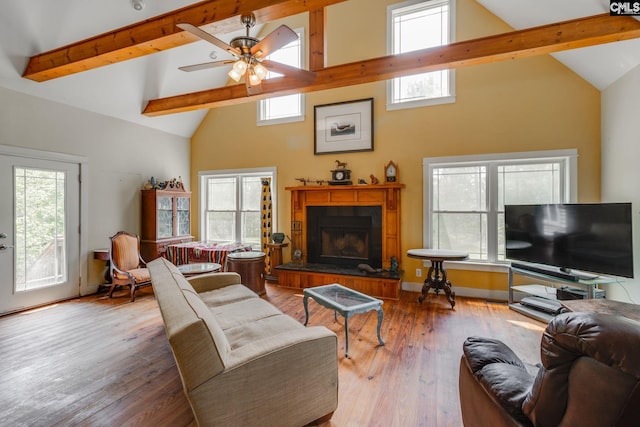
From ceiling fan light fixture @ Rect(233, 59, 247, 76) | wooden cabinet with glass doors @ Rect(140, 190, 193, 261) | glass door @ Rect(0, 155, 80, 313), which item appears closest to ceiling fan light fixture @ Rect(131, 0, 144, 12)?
ceiling fan light fixture @ Rect(233, 59, 247, 76)

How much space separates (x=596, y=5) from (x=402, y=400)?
383 centimetres

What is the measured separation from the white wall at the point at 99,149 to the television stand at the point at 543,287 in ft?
19.9

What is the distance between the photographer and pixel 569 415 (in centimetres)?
87

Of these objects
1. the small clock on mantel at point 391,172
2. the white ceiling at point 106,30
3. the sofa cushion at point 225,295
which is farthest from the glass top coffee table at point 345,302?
the white ceiling at point 106,30

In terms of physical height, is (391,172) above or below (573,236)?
above

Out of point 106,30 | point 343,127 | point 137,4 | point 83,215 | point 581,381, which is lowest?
point 581,381

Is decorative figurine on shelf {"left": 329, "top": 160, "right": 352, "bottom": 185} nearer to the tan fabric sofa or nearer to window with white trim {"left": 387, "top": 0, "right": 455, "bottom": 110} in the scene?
window with white trim {"left": 387, "top": 0, "right": 455, "bottom": 110}

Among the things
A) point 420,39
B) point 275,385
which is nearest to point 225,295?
point 275,385

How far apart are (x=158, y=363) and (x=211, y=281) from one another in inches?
36.6

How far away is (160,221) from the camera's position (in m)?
5.23

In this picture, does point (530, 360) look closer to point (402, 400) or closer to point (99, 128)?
point (402, 400)

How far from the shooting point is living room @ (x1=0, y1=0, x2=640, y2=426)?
3.65 metres

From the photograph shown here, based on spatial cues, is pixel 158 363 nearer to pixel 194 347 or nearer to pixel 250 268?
pixel 194 347

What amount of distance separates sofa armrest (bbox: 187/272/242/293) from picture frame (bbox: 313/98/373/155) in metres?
2.71
